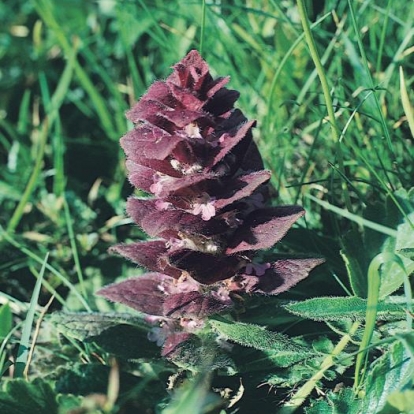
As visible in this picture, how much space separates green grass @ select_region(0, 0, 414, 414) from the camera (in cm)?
152

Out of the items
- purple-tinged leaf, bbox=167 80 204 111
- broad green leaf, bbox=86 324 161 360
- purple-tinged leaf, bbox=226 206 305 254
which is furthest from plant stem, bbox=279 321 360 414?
purple-tinged leaf, bbox=167 80 204 111

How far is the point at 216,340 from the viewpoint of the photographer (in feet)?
5.12

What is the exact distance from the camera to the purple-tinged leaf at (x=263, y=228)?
147cm

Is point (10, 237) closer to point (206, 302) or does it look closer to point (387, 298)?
point (206, 302)

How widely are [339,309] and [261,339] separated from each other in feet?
0.58

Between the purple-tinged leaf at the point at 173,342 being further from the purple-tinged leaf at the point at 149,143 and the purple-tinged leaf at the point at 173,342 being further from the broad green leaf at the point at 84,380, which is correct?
the purple-tinged leaf at the point at 149,143

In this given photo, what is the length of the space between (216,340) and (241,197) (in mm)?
356

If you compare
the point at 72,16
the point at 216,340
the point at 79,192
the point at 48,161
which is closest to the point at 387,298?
the point at 216,340

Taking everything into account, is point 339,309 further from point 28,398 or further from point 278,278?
point 28,398

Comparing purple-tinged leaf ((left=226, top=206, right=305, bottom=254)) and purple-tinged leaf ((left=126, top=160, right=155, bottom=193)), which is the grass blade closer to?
purple-tinged leaf ((left=126, top=160, right=155, bottom=193))

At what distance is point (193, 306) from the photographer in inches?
59.2

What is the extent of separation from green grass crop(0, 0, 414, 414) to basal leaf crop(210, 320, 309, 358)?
5 centimetres

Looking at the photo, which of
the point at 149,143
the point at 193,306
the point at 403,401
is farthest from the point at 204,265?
the point at 403,401

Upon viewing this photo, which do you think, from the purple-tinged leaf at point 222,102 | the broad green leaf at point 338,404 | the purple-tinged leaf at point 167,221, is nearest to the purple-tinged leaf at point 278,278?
the purple-tinged leaf at point 167,221
